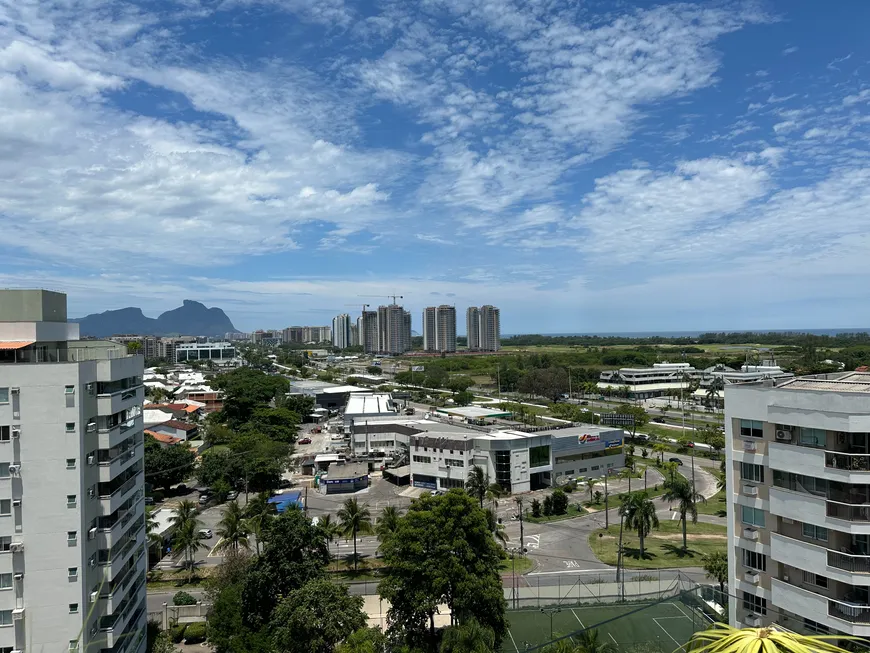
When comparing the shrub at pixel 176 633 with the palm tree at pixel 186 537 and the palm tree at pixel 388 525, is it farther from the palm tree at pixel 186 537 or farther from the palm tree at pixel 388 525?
the palm tree at pixel 388 525

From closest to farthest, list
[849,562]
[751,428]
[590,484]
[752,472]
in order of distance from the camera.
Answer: [849,562]
[752,472]
[751,428]
[590,484]

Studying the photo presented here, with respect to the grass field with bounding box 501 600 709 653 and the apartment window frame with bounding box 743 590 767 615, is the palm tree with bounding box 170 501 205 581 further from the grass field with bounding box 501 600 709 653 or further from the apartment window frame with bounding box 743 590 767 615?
the apartment window frame with bounding box 743 590 767 615

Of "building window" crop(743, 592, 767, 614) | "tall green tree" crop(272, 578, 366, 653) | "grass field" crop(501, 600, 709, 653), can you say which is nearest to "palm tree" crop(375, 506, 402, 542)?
"grass field" crop(501, 600, 709, 653)

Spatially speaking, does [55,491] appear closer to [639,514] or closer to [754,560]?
[754,560]

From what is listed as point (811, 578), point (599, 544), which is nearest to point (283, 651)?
point (811, 578)

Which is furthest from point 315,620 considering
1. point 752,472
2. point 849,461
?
point 849,461
